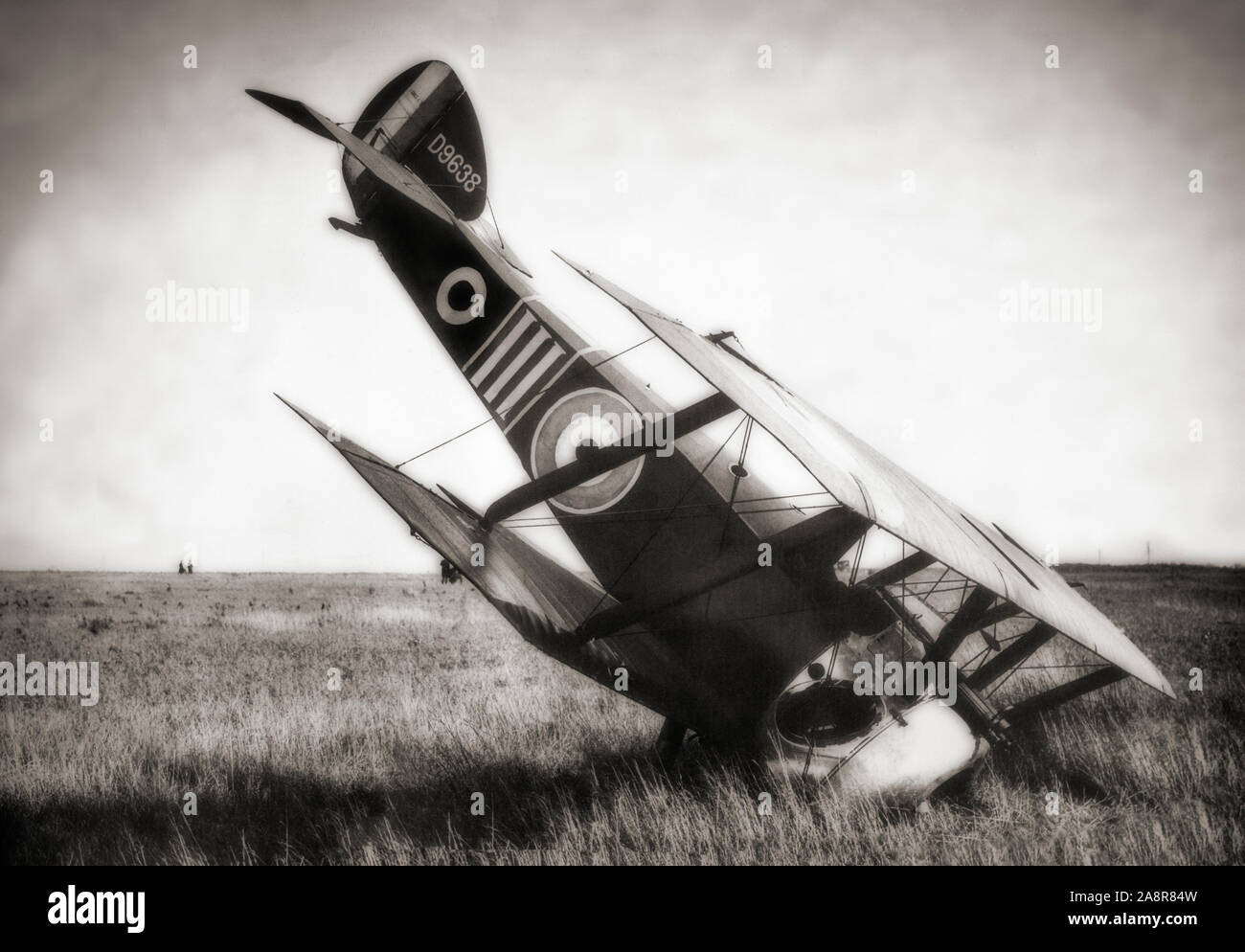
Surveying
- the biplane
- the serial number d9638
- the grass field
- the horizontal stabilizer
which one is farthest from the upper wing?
the serial number d9638

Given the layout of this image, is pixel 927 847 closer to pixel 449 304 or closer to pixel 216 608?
pixel 449 304

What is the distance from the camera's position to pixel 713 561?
580 centimetres

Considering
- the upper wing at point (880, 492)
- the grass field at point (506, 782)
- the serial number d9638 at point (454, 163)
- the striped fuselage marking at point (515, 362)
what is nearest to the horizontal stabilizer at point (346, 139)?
the serial number d9638 at point (454, 163)

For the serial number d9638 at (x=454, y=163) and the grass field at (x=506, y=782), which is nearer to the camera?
the grass field at (x=506, y=782)

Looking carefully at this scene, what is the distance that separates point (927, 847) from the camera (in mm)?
4766

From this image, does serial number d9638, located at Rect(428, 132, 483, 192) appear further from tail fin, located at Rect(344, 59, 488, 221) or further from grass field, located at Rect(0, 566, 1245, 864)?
grass field, located at Rect(0, 566, 1245, 864)

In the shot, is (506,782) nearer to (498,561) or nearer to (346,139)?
(498,561)

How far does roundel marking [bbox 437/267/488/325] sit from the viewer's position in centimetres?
715

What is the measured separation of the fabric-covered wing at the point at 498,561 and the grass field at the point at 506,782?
1428mm

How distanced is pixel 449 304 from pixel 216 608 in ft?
52.2

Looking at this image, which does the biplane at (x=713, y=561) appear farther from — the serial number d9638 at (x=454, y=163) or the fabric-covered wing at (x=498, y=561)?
the serial number d9638 at (x=454, y=163)

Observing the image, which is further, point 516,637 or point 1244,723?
point 516,637

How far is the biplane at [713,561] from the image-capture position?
496 cm
